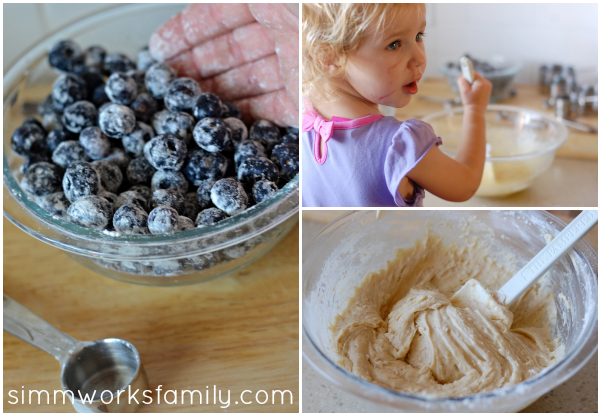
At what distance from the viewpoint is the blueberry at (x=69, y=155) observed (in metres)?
0.90

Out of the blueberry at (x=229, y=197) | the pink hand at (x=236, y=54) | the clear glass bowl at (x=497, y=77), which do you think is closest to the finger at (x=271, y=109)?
the pink hand at (x=236, y=54)

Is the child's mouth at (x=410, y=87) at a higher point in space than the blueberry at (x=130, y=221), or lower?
higher

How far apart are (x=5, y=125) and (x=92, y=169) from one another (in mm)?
393

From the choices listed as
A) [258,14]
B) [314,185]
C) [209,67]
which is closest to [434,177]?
[314,185]

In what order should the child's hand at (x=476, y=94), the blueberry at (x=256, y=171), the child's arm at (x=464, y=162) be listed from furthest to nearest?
the blueberry at (x=256, y=171)
the child's hand at (x=476, y=94)
the child's arm at (x=464, y=162)

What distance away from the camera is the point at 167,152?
82 centimetres

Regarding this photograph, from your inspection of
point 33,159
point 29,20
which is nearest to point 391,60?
point 33,159

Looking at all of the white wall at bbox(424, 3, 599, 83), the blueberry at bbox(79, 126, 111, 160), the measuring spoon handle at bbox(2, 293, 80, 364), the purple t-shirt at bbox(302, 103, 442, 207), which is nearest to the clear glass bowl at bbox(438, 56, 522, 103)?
the white wall at bbox(424, 3, 599, 83)

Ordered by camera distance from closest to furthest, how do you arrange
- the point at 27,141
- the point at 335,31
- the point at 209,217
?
the point at 335,31
the point at 209,217
the point at 27,141

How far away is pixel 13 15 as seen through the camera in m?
1.69

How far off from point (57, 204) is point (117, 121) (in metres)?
0.19

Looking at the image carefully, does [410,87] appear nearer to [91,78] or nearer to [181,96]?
[181,96]

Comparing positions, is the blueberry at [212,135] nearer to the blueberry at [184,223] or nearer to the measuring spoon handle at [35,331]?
the blueberry at [184,223]

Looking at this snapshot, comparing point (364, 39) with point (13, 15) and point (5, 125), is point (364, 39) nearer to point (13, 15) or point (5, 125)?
point (5, 125)
